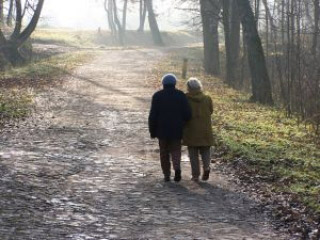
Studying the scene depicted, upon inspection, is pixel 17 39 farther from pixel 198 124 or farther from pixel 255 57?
pixel 198 124

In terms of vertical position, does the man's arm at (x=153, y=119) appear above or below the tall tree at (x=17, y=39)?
below

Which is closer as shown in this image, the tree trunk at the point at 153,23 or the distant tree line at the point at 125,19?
the tree trunk at the point at 153,23

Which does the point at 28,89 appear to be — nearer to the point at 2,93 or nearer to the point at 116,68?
the point at 2,93

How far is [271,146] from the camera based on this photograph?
1196 cm

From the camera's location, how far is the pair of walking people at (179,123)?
373 inches

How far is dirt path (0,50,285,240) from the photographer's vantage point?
7062 mm

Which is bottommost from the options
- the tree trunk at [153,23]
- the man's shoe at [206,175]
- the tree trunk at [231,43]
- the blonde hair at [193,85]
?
the man's shoe at [206,175]

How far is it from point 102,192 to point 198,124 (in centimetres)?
213

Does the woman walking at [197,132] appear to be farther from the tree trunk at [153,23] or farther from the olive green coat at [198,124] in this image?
the tree trunk at [153,23]

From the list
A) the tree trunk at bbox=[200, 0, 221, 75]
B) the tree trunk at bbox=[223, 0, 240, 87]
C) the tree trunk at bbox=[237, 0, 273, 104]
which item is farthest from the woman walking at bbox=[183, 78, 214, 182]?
the tree trunk at bbox=[200, 0, 221, 75]

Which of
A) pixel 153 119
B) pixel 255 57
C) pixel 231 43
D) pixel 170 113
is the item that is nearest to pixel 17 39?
pixel 231 43

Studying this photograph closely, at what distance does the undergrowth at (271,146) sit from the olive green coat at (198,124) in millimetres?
1258

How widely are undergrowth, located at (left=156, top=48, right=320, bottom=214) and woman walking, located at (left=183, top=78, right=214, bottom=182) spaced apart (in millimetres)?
1106

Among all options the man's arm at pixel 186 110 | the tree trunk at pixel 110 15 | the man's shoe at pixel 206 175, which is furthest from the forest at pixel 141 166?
the tree trunk at pixel 110 15
